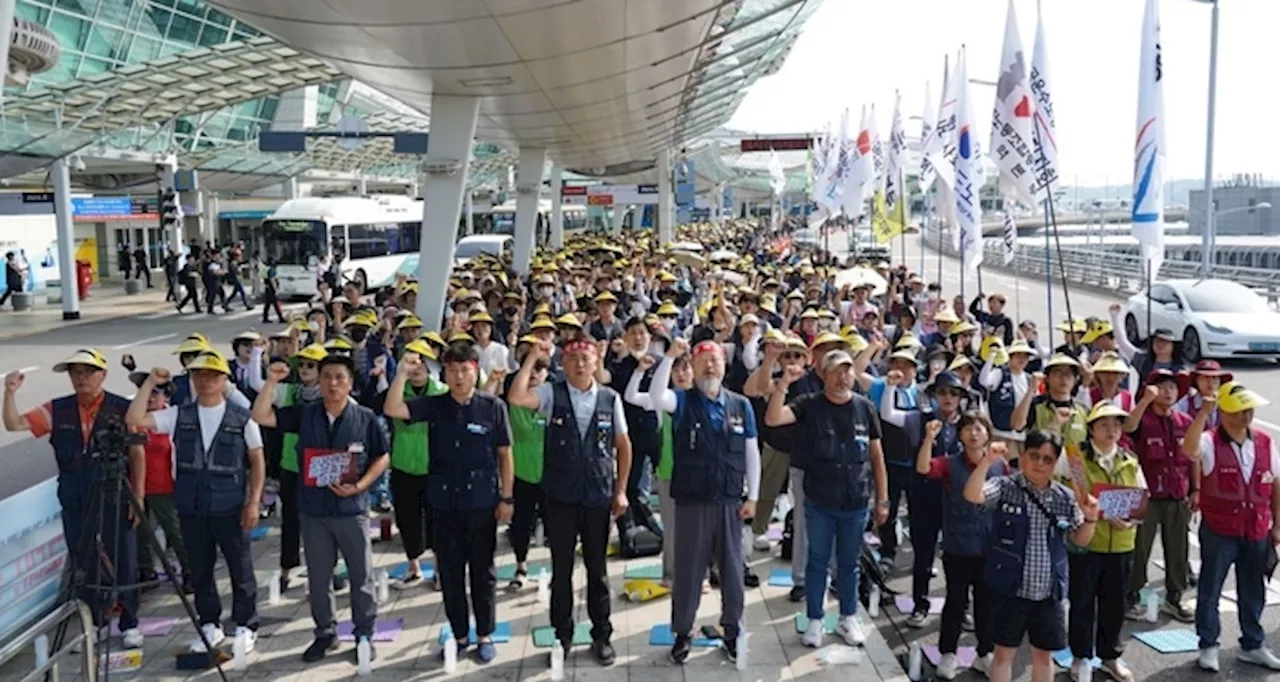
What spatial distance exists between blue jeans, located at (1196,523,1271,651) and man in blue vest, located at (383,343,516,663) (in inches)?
158

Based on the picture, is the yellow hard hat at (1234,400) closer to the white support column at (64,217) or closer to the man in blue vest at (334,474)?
the man in blue vest at (334,474)

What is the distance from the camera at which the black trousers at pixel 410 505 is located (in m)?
7.35

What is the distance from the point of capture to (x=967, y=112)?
14.1 m

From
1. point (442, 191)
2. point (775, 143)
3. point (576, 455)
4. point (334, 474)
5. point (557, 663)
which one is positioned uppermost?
point (775, 143)

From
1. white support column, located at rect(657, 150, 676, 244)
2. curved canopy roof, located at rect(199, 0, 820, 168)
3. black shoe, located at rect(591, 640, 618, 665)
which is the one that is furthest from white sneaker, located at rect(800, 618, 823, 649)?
white support column, located at rect(657, 150, 676, 244)

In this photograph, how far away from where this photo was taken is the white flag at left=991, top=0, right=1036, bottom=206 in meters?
11.2

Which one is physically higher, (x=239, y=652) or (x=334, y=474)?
(x=334, y=474)

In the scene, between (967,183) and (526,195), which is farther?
(526,195)

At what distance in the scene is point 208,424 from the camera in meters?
6.06

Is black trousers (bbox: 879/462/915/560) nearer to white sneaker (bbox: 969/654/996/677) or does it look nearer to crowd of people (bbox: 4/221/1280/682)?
crowd of people (bbox: 4/221/1280/682)

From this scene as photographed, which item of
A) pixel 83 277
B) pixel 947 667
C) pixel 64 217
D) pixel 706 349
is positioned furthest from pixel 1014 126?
pixel 83 277

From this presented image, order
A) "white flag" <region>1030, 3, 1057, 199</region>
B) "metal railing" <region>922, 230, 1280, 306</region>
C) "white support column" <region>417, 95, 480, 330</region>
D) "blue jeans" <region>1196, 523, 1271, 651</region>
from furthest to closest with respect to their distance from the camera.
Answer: "metal railing" <region>922, 230, 1280, 306</region>, "white support column" <region>417, 95, 480, 330</region>, "white flag" <region>1030, 3, 1057, 199</region>, "blue jeans" <region>1196, 523, 1271, 651</region>

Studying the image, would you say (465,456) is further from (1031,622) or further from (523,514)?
(1031,622)

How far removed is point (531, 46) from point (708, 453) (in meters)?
6.92
